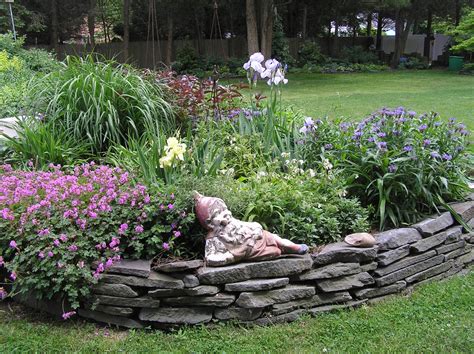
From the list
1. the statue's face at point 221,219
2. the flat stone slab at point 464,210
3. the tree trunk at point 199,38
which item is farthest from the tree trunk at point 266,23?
the statue's face at point 221,219

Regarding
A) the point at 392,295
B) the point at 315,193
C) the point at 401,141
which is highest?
the point at 401,141

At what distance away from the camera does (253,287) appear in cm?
289

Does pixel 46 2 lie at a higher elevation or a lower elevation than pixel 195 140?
higher

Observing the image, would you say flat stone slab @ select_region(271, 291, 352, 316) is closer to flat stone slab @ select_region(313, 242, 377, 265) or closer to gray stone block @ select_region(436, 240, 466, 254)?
flat stone slab @ select_region(313, 242, 377, 265)

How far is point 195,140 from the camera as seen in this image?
4078mm

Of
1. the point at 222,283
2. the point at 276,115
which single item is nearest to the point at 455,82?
the point at 276,115

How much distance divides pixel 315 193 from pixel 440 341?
49.4 inches

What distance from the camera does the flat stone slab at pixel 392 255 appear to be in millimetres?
3309

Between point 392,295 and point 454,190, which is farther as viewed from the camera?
point 454,190

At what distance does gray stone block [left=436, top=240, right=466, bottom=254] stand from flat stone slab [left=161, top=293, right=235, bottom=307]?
171cm

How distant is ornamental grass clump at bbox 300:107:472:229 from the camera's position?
3.66 m

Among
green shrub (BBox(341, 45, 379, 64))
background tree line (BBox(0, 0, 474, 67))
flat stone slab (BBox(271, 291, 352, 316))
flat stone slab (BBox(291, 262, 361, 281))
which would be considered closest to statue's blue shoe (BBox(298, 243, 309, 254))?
flat stone slab (BBox(291, 262, 361, 281))

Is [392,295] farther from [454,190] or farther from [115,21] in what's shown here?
[115,21]

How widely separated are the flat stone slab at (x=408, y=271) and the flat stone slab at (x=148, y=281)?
137 centimetres
